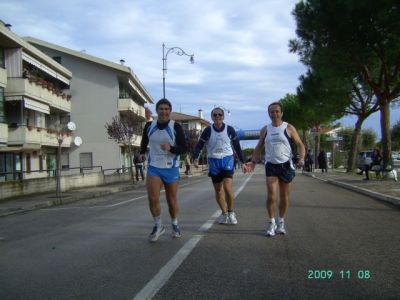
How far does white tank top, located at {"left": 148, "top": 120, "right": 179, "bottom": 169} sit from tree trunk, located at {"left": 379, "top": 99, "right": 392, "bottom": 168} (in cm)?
1600

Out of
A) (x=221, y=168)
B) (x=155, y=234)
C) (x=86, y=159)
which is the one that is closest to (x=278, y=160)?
(x=221, y=168)

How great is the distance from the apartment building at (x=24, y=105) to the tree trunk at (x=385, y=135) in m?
15.5

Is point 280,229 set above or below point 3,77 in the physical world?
below

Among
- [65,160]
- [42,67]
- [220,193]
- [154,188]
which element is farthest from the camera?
[65,160]

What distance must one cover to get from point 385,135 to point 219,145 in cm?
1530

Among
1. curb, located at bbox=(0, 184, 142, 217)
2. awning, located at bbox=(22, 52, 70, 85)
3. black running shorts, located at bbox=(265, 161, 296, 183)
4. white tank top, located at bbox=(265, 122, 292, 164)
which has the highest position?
awning, located at bbox=(22, 52, 70, 85)

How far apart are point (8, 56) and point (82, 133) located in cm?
1407

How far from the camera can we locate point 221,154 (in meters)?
7.70

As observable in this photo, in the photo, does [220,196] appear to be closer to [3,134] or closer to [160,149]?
[160,149]

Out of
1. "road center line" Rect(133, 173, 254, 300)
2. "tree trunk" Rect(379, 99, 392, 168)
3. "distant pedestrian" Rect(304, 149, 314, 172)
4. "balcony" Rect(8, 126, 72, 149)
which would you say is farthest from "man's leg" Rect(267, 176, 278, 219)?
"distant pedestrian" Rect(304, 149, 314, 172)

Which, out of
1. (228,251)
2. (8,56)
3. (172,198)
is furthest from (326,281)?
(8,56)

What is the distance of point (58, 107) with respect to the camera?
3509cm

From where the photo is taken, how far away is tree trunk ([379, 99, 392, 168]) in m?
20.6

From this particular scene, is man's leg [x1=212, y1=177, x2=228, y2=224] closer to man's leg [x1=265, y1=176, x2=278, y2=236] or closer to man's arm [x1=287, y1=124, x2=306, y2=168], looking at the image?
man's leg [x1=265, y1=176, x2=278, y2=236]
